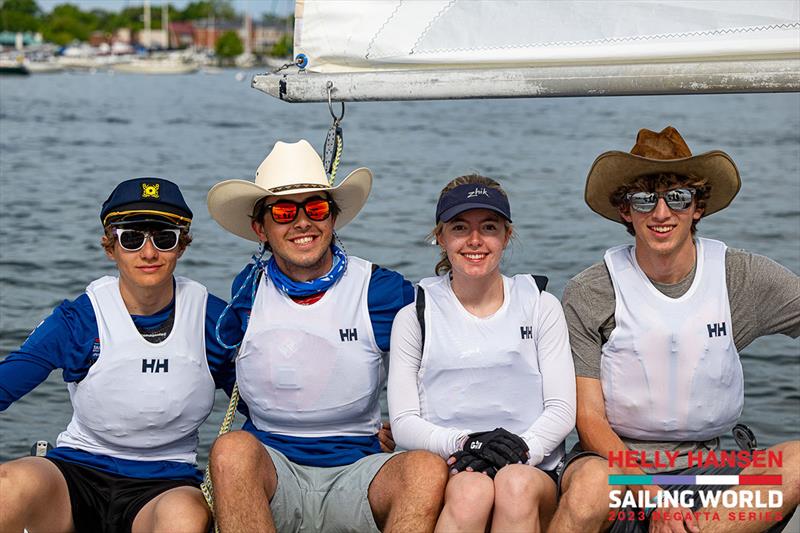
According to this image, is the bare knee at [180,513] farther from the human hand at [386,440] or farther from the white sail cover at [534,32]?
the white sail cover at [534,32]

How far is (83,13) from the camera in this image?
14788 cm

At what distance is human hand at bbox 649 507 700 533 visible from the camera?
3.86 metres

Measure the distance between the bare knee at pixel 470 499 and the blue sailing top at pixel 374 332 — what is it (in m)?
0.67

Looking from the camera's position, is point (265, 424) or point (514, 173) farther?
point (514, 173)

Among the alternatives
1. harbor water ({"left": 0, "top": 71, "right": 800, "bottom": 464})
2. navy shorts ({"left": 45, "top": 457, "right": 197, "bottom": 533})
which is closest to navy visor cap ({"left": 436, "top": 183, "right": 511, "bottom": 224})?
navy shorts ({"left": 45, "top": 457, "right": 197, "bottom": 533})

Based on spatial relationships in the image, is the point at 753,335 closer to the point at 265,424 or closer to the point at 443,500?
the point at 443,500

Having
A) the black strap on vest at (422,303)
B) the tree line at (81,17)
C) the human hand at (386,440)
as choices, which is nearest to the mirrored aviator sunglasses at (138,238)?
the black strap on vest at (422,303)

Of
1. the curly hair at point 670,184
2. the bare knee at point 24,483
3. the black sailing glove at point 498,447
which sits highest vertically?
the curly hair at point 670,184

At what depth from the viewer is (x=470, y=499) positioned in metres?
3.70

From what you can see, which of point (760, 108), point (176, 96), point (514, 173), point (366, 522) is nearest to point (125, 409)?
point (366, 522)

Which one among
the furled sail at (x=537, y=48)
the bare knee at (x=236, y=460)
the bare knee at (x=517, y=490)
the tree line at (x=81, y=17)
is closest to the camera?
the bare knee at (x=517, y=490)

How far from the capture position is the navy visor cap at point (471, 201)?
4.10m

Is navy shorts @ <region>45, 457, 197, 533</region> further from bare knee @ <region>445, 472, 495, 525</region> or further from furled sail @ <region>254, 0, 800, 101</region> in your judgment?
furled sail @ <region>254, 0, 800, 101</region>

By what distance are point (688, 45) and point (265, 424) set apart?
201 centimetres
